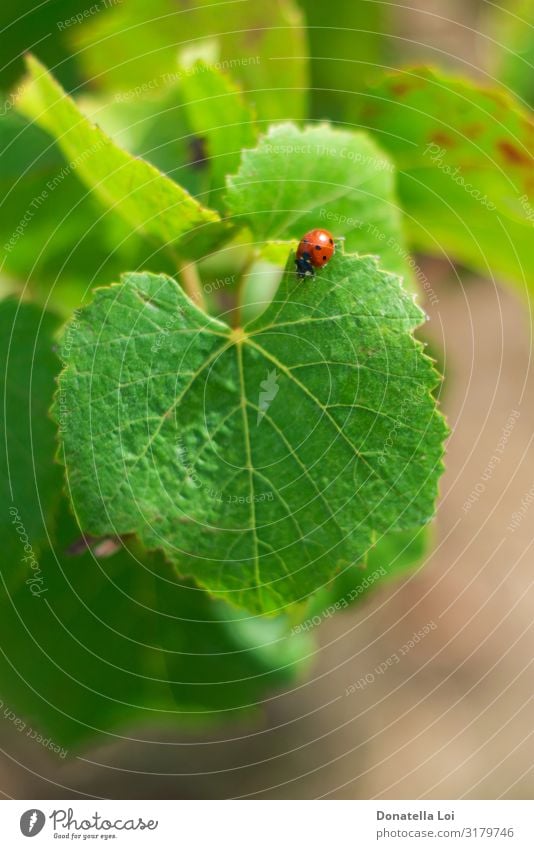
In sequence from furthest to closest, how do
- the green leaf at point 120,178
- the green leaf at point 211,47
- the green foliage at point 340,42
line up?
the green foliage at point 340,42 < the green leaf at point 211,47 < the green leaf at point 120,178

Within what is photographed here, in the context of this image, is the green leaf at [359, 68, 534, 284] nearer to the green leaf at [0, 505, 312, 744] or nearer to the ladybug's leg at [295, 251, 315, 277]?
the ladybug's leg at [295, 251, 315, 277]

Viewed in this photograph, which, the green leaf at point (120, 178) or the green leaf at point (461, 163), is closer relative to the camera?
the green leaf at point (120, 178)

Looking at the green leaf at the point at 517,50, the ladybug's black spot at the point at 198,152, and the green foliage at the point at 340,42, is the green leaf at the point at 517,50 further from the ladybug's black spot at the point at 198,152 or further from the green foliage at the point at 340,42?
the ladybug's black spot at the point at 198,152

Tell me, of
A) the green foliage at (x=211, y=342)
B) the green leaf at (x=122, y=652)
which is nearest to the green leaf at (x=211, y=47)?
the green foliage at (x=211, y=342)

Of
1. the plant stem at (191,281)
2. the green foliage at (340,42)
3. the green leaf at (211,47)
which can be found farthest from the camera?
the green foliage at (340,42)

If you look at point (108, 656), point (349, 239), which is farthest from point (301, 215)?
point (108, 656)

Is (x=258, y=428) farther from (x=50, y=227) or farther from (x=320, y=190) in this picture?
(x=50, y=227)
